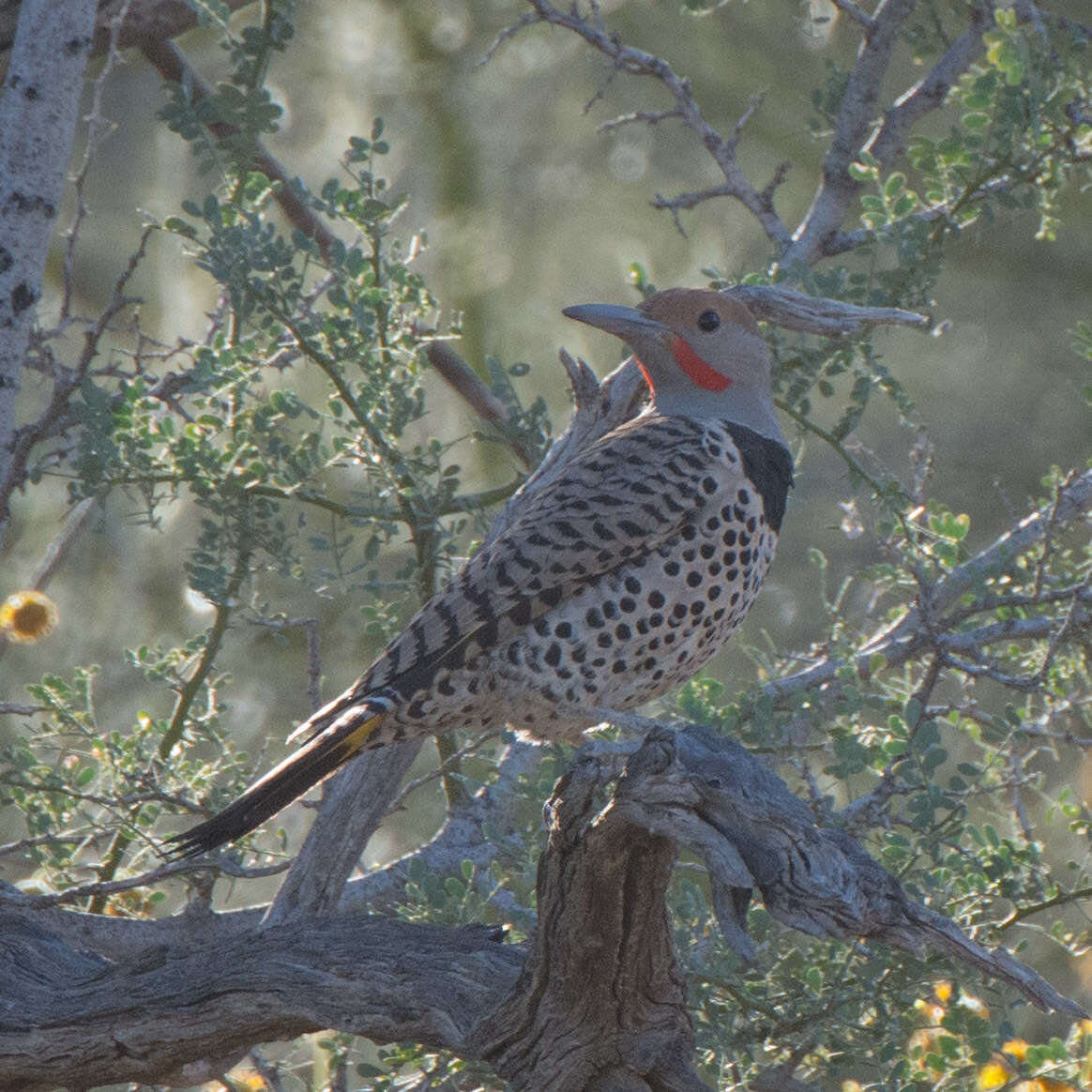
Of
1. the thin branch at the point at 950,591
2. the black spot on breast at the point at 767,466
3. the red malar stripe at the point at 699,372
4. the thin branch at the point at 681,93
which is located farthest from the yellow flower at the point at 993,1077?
the thin branch at the point at 681,93


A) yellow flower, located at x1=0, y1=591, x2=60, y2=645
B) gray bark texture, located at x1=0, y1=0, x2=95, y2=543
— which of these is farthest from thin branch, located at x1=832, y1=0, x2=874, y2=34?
yellow flower, located at x1=0, y1=591, x2=60, y2=645

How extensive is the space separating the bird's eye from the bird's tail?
4.26ft

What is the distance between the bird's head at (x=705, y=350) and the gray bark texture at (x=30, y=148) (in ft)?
4.21

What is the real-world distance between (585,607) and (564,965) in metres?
1.07

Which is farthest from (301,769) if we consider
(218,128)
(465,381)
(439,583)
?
(218,128)

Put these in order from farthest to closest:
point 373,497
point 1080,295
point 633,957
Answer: point 1080,295, point 373,497, point 633,957

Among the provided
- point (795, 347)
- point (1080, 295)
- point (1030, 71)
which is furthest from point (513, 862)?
point (1080, 295)

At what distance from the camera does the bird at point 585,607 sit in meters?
3.42

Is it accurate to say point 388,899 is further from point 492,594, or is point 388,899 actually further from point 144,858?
point 492,594

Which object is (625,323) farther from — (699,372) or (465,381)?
(465,381)

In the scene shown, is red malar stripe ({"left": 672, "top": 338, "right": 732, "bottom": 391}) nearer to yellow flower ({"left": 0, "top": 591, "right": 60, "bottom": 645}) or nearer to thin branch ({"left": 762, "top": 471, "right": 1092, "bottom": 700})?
thin branch ({"left": 762, "top": 471, "right": 1092, "bottom": 700})

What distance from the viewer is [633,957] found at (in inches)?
101

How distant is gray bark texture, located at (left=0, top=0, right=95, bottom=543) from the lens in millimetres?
3734

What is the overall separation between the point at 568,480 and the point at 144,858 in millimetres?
1656
